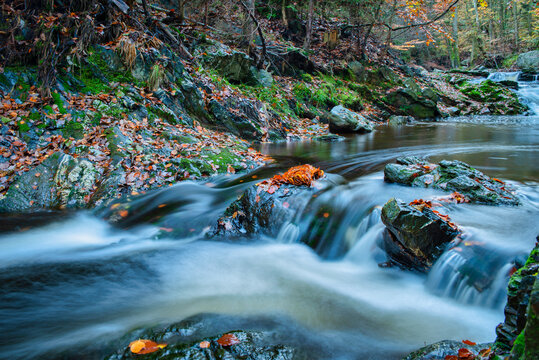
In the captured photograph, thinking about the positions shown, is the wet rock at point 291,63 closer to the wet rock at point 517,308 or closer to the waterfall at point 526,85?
the waterfall at point 526,85

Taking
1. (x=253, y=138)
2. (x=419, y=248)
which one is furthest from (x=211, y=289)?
(x=253, y=138)

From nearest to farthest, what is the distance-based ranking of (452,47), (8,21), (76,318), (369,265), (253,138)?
(76,318)
(369,265)
(8,21)
(253,138)
(452,47)

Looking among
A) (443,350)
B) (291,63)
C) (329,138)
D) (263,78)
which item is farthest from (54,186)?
(291,63)

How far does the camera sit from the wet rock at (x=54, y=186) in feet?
16.1

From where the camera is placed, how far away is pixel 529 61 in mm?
26094

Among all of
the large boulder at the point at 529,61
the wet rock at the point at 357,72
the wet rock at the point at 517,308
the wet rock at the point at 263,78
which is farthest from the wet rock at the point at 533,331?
the large boulder at the point at 529,61

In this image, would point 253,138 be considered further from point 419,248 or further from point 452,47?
point 452,47

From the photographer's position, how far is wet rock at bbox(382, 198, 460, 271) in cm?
327

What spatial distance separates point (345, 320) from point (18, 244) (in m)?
4.22

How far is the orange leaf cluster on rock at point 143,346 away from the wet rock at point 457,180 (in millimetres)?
4333

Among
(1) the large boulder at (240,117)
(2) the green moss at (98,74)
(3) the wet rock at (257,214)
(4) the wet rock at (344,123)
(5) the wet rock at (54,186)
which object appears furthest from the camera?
(4) the wet rock at (344,123)

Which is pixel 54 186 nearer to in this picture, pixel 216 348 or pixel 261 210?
pixel 261 210

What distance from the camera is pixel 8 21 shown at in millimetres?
6594

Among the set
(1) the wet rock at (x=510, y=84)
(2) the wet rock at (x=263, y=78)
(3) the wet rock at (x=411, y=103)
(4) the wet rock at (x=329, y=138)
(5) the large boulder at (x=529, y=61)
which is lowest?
(4) the wet rock at (x=329, y=138)
